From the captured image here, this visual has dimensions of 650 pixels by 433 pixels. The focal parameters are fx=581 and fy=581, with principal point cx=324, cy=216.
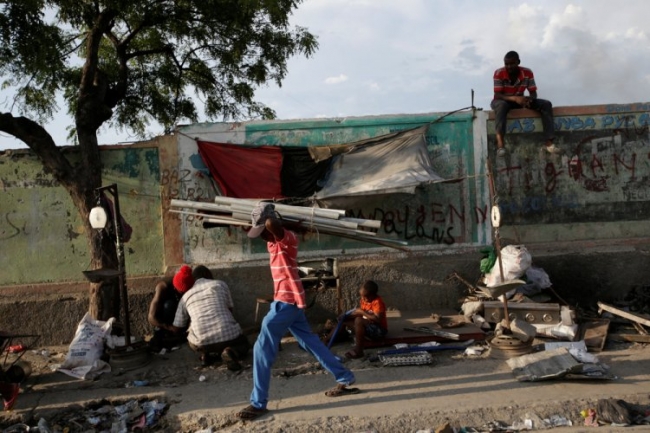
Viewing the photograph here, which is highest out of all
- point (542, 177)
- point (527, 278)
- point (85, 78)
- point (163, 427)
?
point (85, 78)

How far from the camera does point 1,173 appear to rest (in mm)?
8023

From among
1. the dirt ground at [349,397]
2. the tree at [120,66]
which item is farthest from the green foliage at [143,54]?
the dirt ground at [349,397]

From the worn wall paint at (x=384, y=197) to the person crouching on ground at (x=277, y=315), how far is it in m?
3.05

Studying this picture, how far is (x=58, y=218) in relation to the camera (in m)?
8.07

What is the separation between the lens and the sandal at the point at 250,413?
190 inches

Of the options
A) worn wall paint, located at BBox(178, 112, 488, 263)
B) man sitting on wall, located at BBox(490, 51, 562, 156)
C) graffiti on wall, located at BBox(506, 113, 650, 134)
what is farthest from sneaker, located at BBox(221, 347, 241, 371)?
graffiti on wall, located at BBox(506, 113, 650, 134)

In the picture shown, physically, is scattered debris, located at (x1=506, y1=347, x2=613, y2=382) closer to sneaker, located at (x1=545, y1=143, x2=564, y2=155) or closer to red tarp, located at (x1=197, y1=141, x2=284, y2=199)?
sneaker, located at (x1=545, y1=143, x2=564, y2=155)

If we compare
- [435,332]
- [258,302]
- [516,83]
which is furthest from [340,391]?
[516,83]

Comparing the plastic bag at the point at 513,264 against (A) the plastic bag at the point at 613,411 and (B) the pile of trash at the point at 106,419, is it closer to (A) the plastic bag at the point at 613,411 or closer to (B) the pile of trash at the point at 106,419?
(A) the plastic bag at the point at 613,411

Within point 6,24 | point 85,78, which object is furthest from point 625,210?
point 6,24

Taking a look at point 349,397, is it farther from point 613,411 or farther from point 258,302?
point 258,302

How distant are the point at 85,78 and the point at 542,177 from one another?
6.49m

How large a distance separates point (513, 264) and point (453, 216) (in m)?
1.35

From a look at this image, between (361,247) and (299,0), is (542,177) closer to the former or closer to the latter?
(361,247)
